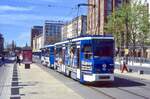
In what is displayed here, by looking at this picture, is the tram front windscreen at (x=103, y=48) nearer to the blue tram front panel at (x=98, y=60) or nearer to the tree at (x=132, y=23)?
the blue tram front panel at (x=98, y=60)

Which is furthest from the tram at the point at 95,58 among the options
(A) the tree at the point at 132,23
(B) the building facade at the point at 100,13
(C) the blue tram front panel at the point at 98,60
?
(B) the building facade at the point at 100,13

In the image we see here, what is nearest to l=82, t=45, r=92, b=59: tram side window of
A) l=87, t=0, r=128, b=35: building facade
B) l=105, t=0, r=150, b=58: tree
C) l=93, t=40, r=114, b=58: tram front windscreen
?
l=93, t=40, r=114, b=58: tram front windscreen

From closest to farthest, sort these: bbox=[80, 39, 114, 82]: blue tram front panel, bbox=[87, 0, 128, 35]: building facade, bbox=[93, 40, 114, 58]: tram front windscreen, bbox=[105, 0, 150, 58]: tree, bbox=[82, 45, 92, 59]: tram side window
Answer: bbox=[80, 39, 114, 82]: blue tram front panel < bbox=[93, 40, 114, 58]: tram front windscreen < bbox=[82, 45, 92, 59]: tram side window < bbox=[105, 0, 150, 58]: tree < bbox=[87, 0, 128, 35]: building facade

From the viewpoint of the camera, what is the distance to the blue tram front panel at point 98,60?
28.0m

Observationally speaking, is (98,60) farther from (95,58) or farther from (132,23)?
(132,23)

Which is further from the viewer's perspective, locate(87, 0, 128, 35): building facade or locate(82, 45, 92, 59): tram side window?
locate(87, 0, 128, 35): building facade

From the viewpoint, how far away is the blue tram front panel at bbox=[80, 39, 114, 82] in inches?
1104

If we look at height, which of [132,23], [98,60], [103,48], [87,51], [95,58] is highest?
[132,23]

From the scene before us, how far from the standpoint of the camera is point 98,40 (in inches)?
1127

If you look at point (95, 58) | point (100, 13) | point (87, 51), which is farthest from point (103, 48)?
point (100, 13)

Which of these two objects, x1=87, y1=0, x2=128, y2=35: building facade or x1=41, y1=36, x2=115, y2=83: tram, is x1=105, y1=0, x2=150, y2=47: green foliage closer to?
x1=87, y1=0, x2=128, y2=35: building facade

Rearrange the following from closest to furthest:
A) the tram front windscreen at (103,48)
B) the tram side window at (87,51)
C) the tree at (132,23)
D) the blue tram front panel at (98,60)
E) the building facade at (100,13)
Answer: the blue tram front panel at (98,60)
the tram front windscreen at (103,48)
the tram side window at (87,51)
the tree at (132,23)
the building facade at (100,13)

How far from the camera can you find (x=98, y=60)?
2816 centimetres

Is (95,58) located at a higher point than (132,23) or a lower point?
lower
